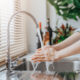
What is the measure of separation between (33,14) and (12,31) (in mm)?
337

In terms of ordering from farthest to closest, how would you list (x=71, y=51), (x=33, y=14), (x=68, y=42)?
1. (x=33, y=14)
2. (x=68, y=42)
3. (x=71, y=51)

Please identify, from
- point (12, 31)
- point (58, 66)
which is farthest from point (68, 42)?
point (12, 31)

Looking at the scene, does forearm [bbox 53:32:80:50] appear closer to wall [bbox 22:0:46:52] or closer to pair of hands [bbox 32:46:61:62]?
pair of hands [bbox 32:46:61:62]

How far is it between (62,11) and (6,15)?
562 mm

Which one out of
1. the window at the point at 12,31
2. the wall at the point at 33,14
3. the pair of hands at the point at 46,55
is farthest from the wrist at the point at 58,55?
the wall at the point at 33,14

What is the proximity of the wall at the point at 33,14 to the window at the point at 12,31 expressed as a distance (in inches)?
2.8

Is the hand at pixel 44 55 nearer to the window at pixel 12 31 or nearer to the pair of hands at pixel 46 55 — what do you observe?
the pair of hands at pixel 46 55

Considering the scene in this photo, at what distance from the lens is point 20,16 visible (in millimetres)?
1764

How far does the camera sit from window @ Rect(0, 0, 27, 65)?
1.42 m

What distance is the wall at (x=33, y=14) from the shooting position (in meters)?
1.80

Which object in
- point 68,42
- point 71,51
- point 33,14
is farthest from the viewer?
point 33,14

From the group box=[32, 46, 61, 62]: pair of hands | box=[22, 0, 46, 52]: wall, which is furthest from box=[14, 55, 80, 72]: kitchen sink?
box=[22, 0, 46, 52]: wall

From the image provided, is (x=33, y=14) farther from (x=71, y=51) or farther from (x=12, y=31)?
(x=71, y=51)

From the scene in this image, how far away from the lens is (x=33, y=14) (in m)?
1.82
